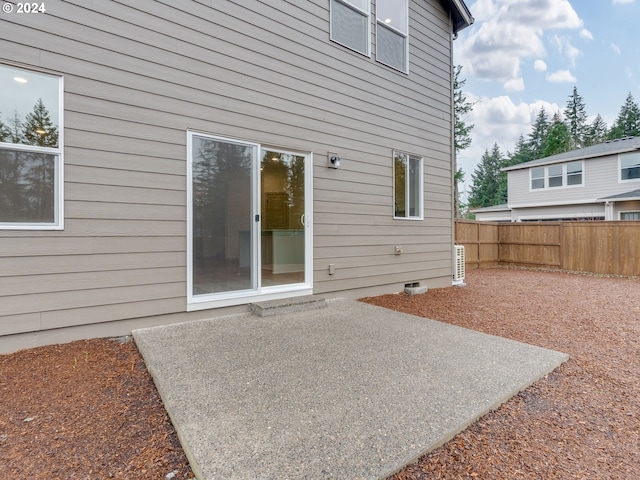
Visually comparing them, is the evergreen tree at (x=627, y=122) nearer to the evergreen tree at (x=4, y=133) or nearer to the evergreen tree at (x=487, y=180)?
the evergreen tree at (x=487, y=180)

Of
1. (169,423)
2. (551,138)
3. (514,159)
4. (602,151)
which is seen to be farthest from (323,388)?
(514,159)

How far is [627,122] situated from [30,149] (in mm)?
Result: 44063

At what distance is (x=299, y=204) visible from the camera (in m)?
4.66

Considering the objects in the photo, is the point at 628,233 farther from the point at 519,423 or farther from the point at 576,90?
the point at 576,90

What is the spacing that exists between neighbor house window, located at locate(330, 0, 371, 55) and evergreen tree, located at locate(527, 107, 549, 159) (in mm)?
41469

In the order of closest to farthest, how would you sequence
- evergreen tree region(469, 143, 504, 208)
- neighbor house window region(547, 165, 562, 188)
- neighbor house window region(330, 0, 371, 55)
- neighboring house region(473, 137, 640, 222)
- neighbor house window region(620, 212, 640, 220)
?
1. neighbor house window region(330, 0, 371, 55)
2. neighbor house window region(620, 212, 640, 220)
3. neighboring house region(473, 137, 640, 222)
4. neighbor house window region(547, 165, 562, 188)
5. evergreen tree region(469, 143, 504, 208)

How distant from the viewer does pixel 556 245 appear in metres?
9.84

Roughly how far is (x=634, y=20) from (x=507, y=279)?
46.5 feet

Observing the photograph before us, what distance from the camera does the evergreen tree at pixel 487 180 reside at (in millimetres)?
40188

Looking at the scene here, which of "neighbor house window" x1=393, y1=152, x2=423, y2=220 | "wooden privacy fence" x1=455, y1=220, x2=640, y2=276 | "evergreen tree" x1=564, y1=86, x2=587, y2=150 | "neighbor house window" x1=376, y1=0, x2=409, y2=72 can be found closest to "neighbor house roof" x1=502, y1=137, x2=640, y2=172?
"wooden privacy fence" x1=455, y1=220, x2=640, y2=276

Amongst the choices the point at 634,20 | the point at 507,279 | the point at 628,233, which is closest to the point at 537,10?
the point at 634,20

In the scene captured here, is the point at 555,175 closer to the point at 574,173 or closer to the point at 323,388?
the point at 574,173

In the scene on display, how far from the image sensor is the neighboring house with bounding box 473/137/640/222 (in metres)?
13.4

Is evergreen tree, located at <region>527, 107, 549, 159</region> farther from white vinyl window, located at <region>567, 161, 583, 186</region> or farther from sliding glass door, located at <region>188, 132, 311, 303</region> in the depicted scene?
sliding glass door, located at <region>188, 132, 311, 303</region>
